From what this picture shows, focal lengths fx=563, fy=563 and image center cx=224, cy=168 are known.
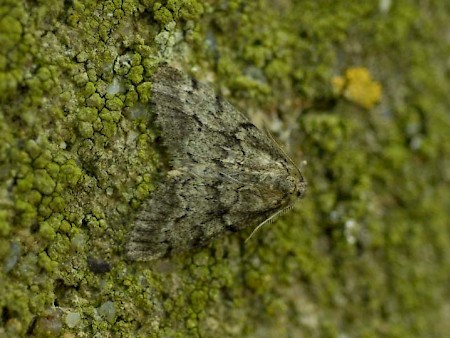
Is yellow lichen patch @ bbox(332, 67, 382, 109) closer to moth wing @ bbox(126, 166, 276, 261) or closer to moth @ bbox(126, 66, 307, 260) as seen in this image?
moth @ bbox(126, 66, 307, 260)

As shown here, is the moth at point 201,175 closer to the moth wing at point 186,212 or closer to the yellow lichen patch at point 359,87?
the moth wing at point 186,212

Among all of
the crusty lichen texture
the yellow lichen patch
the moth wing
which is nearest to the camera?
the crusty lichen texture

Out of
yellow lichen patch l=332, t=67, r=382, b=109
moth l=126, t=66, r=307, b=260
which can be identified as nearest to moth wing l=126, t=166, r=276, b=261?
moth l=126, t=66, r=307, b=260

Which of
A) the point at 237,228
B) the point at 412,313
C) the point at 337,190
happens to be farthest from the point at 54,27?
the point at 412,313

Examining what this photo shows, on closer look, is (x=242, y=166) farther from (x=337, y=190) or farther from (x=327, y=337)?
(x=327, y=337)

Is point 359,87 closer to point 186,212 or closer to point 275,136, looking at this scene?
point 275,136
